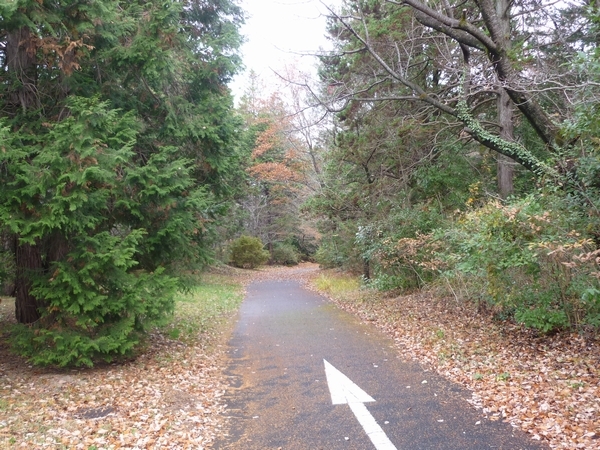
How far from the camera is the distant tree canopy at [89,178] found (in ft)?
22.1

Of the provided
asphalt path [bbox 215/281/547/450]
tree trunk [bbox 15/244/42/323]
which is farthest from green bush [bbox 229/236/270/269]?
tree trunk [bbox 15/244/42/323]

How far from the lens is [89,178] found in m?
6.71

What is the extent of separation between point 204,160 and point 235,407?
7.58 m

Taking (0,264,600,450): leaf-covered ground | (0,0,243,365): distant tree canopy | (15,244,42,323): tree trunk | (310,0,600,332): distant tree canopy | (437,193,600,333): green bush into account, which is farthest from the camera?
(15,244,42,323): tree trunk

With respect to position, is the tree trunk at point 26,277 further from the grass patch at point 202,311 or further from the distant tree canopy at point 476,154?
the distant tree canopy at point 476,154

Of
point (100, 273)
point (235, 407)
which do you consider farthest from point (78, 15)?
point (235, 407)

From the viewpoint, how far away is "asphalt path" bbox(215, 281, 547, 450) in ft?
15.6

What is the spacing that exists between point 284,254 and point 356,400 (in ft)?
124

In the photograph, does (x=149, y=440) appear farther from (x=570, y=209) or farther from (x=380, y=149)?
(x=380, y=149)

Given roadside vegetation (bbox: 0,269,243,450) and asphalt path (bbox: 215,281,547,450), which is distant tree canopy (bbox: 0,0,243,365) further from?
asphalt path (bbox: 215,281,547,450)

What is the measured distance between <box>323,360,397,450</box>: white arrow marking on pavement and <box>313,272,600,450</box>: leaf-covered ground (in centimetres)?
130

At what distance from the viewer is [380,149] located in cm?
1623

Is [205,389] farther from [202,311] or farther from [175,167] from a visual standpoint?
[202,311]

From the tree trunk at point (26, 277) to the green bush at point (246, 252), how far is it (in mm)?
27749
